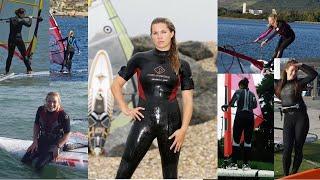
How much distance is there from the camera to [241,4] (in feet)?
20.4

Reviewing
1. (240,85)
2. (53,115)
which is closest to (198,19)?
(240,85)

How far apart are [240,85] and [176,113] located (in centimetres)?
81

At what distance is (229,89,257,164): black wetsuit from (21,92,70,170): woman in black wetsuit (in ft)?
6.07

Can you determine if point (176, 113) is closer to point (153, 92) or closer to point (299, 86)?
point (153, 92)

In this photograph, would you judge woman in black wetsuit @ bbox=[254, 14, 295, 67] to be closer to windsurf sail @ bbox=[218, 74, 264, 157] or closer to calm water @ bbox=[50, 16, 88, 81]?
windsurf sail @ bbox=[218, 74, 264, 157]

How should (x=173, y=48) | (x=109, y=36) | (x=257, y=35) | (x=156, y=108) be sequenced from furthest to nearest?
(x=257, y=35)
(x=109, y=36)
(x=173, y=48)
(x=156, y=108)

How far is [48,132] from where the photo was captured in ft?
20.0

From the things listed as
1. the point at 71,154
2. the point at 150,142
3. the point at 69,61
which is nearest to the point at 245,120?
the point at 150,142

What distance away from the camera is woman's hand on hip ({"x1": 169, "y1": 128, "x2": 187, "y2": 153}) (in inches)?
229

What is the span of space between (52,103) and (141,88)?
1026 mm

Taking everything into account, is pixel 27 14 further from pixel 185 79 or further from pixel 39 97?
pixel 185 79

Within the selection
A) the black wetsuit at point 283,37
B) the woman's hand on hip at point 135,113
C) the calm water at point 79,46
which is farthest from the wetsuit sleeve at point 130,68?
the black wetsuit at point 283,37

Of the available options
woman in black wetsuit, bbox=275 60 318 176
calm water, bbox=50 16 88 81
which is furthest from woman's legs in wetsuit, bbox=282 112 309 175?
calm water, bbox=50 16 88 81

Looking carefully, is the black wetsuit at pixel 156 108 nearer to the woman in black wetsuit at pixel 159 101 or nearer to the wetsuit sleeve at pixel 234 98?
the woman in black wetsuit at pixel 159 101
